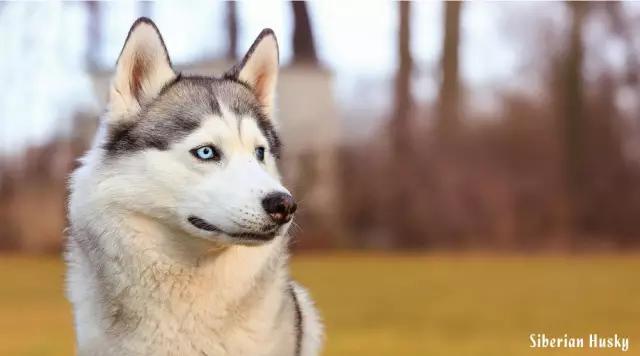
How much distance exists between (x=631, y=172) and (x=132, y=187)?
403 centimetres

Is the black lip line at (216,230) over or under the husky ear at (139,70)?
under

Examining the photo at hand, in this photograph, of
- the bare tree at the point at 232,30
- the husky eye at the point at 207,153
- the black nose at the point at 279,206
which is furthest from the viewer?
the bare tree at the point at 232,30

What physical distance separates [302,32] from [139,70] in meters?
2.07

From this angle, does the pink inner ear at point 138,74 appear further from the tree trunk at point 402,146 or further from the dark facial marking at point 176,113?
the tree trunk at point 402,146

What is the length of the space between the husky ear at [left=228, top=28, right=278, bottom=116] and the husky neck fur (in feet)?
0.39

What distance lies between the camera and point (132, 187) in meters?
2.62

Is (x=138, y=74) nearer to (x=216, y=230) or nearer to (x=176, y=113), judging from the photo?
(x=176, y=113)

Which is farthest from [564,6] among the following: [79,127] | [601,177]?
[79,127]

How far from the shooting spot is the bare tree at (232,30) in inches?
174

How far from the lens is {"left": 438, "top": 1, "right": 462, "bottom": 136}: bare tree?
5.28 meters

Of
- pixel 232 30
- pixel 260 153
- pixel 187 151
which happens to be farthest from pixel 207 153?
pixel 232 30

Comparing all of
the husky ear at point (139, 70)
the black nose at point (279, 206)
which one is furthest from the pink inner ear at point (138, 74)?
the black nose at point (279, 206)

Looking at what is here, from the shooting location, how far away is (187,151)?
257 centimetres

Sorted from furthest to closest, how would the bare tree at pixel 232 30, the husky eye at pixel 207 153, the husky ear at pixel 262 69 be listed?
1. the bare tree at pixel 232 30
2. the husky ear at pixel 262 69
3. the husky eye at pixel 207 153
